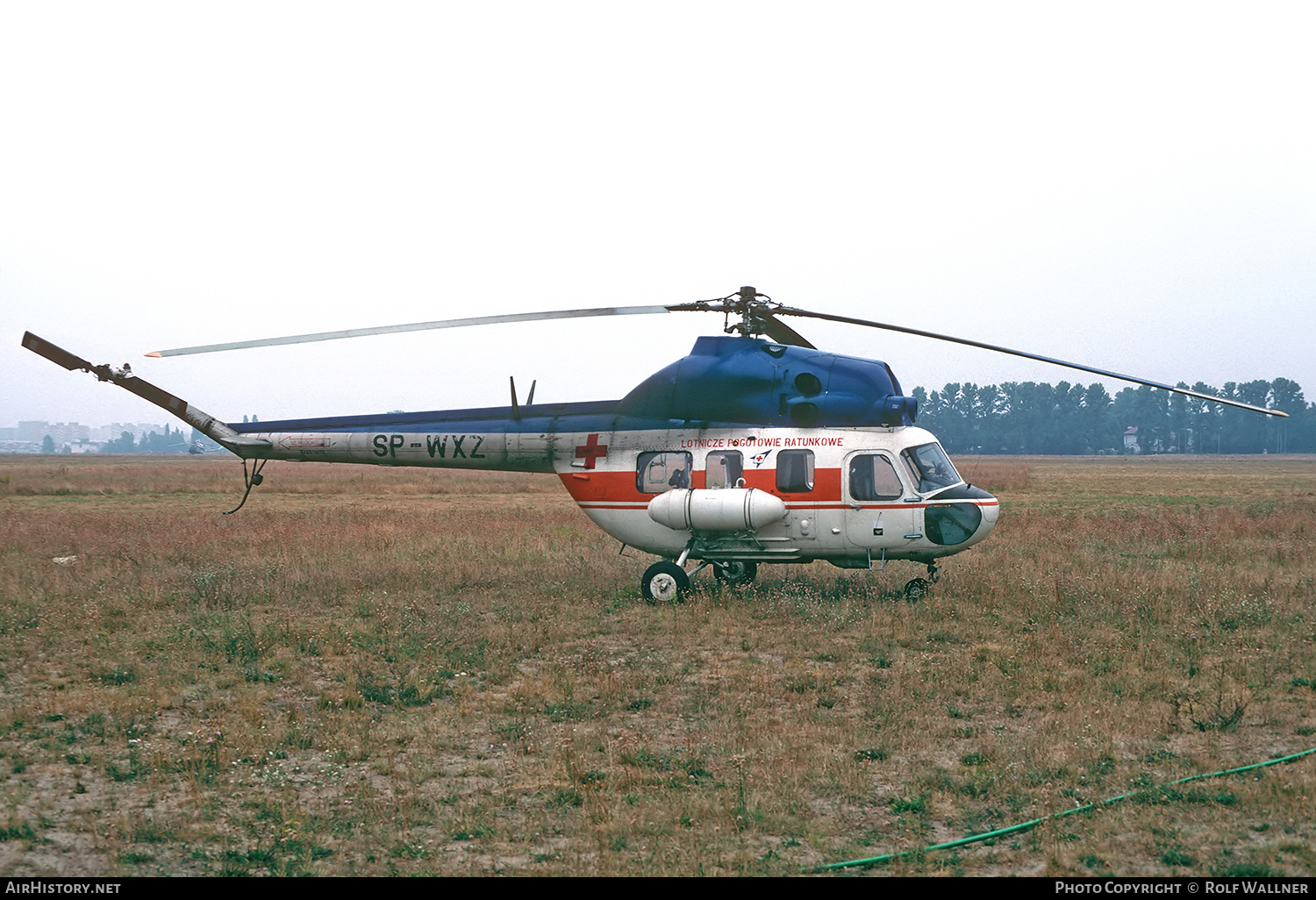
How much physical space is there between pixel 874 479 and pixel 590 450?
4.22 m

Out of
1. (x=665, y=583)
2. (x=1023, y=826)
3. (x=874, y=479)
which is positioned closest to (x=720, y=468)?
(x=665, y=583)

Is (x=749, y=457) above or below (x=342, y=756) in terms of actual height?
above

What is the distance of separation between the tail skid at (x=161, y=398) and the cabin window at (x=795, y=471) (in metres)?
8.33

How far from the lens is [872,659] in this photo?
10.6 metres

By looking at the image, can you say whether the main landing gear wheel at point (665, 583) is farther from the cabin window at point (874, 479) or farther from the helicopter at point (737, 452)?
the cabin window at point (874, 479)

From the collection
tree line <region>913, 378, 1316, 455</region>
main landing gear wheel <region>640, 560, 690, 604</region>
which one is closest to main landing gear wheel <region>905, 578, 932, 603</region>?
main landing gear wheel <region>640, 560, 690, 604</region>

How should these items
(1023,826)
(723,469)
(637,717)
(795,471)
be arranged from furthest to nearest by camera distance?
1. (723,469)
2. (795,471)
3. (637,717)
4. (1023,826)

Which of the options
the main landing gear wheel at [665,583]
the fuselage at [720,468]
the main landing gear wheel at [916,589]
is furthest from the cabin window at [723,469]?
the main landing gear wheel at [916,589]

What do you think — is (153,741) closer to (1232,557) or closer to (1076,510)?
(1232,557)

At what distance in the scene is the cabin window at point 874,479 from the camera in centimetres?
1348

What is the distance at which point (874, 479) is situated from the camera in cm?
1355

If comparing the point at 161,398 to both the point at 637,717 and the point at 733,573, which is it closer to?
the point at 733,573

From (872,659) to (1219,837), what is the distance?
4893 mm

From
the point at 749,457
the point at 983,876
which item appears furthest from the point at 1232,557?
the point at 983,876
